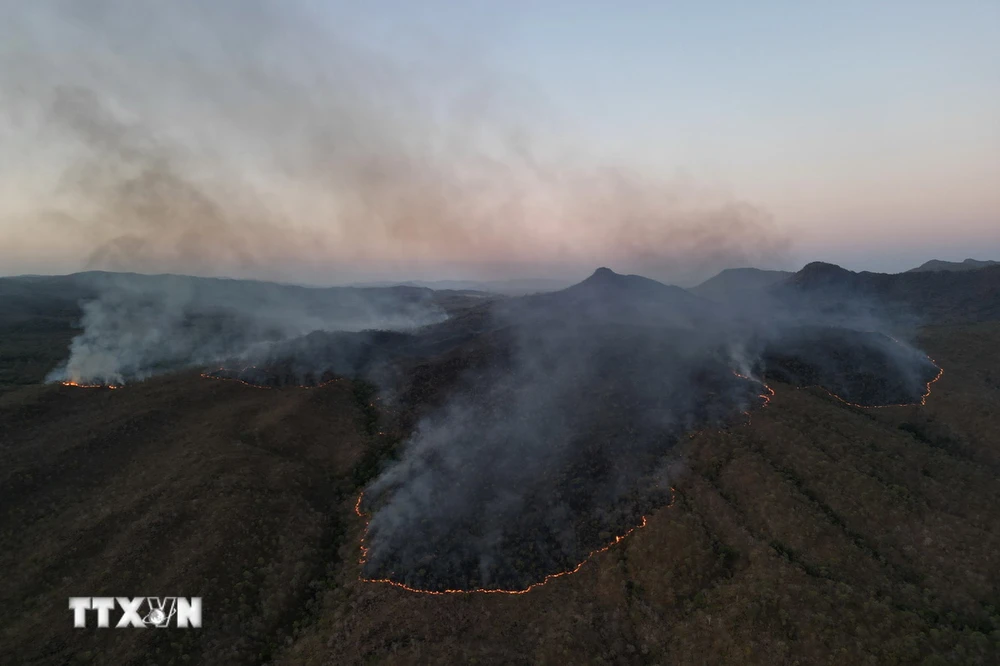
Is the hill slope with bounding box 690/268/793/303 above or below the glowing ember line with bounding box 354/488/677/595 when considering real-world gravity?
above

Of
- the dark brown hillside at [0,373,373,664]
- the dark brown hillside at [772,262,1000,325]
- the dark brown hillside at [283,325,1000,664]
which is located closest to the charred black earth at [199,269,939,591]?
the dark brown hillside at [283,325,1000,664]

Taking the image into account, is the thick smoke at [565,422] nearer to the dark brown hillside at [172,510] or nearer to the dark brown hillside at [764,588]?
the dark brown hillside at [764,588]

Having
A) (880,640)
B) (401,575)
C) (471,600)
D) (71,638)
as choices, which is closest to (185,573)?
(71,638)

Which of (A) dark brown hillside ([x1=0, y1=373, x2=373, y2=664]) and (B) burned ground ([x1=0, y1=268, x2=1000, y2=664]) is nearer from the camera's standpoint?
(B) burned ground ([x1=0, y1=268, x2=1000, y2=664])

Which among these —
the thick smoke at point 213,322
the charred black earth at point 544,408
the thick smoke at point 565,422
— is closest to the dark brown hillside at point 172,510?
the charred black earth at point 544,408

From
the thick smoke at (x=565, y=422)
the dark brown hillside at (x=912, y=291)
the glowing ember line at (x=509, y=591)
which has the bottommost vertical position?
the glowing ember line at (x=509, y=591)

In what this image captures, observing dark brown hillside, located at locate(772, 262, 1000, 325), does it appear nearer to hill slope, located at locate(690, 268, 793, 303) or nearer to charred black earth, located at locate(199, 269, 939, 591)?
hill slope, located at locate(690, 268, 793, 303)

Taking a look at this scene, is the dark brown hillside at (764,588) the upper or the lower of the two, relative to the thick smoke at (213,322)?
lower

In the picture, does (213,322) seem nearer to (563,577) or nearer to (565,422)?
(565,422)

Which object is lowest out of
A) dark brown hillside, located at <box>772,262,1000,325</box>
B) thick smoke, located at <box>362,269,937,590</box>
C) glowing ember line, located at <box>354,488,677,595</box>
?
glowing ember line, located at <box>354,488,677,595</box>

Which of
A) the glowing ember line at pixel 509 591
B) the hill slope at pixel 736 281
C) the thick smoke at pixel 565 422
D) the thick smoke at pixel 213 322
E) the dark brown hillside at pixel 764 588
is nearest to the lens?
the dark brown hillside at pixel 764 588

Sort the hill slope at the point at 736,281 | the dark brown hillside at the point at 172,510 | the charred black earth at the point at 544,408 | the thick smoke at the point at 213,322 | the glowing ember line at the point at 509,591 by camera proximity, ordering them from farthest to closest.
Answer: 1. the hill slope at the point at 736,281
2. the thick smoke at the point at 213,322
3. the charred black earth at the point at 544,408
4. the glowing ember line at the point at 509,591
5. the dark brown hillside at the point at 172,510
